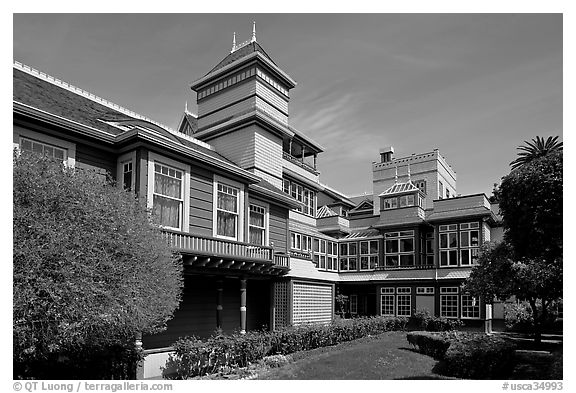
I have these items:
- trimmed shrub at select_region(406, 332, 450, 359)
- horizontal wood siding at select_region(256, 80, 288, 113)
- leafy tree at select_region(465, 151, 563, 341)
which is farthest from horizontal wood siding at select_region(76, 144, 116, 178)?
trimmed shrub at select_region(406, 332, 450, 359)

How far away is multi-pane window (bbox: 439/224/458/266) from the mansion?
8 cm

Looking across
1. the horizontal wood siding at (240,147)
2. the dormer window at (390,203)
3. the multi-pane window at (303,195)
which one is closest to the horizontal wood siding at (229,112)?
the horizontal wood siding at (240,147)

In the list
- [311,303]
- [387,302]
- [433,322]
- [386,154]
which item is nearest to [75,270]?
[311,303]

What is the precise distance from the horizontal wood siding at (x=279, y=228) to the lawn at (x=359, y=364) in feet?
17.6

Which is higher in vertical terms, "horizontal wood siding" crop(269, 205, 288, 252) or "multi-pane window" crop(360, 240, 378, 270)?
"horizontal wood siding" crop(269, 205, 288, 252)

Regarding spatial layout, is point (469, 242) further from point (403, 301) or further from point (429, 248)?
point (403, 301)

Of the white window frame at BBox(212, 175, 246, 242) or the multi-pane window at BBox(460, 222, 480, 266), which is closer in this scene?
the white window frame at BBox(212, 175, 246, 242)

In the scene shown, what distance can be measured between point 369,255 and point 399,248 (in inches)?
91.6

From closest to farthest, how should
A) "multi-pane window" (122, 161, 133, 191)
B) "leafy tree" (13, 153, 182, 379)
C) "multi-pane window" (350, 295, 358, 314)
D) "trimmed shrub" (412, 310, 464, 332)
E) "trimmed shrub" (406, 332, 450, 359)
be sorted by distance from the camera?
"leafy tree" (13, 153, 182, 379) → "multi-pane window" (122, 161, 133, 191) → "trimmed shrub" (406, 332, 450, 359) → "trimmed shrub" (412, 310, 464, 332) → "multi-pane window" (350, 295, 358, 314)

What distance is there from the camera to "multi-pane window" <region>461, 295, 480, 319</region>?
97.4ft

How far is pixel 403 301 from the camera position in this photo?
1272 inches

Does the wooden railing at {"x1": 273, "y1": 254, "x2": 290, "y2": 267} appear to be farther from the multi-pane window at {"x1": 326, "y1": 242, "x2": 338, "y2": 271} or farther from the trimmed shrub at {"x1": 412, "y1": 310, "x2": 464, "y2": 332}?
the multi-pane window at {"x1": 326, "y1": 242, "x2": 338, "y2": 271}

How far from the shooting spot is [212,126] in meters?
25.5

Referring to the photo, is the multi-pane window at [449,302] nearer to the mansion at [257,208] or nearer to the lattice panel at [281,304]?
the mansion at [257,208]
